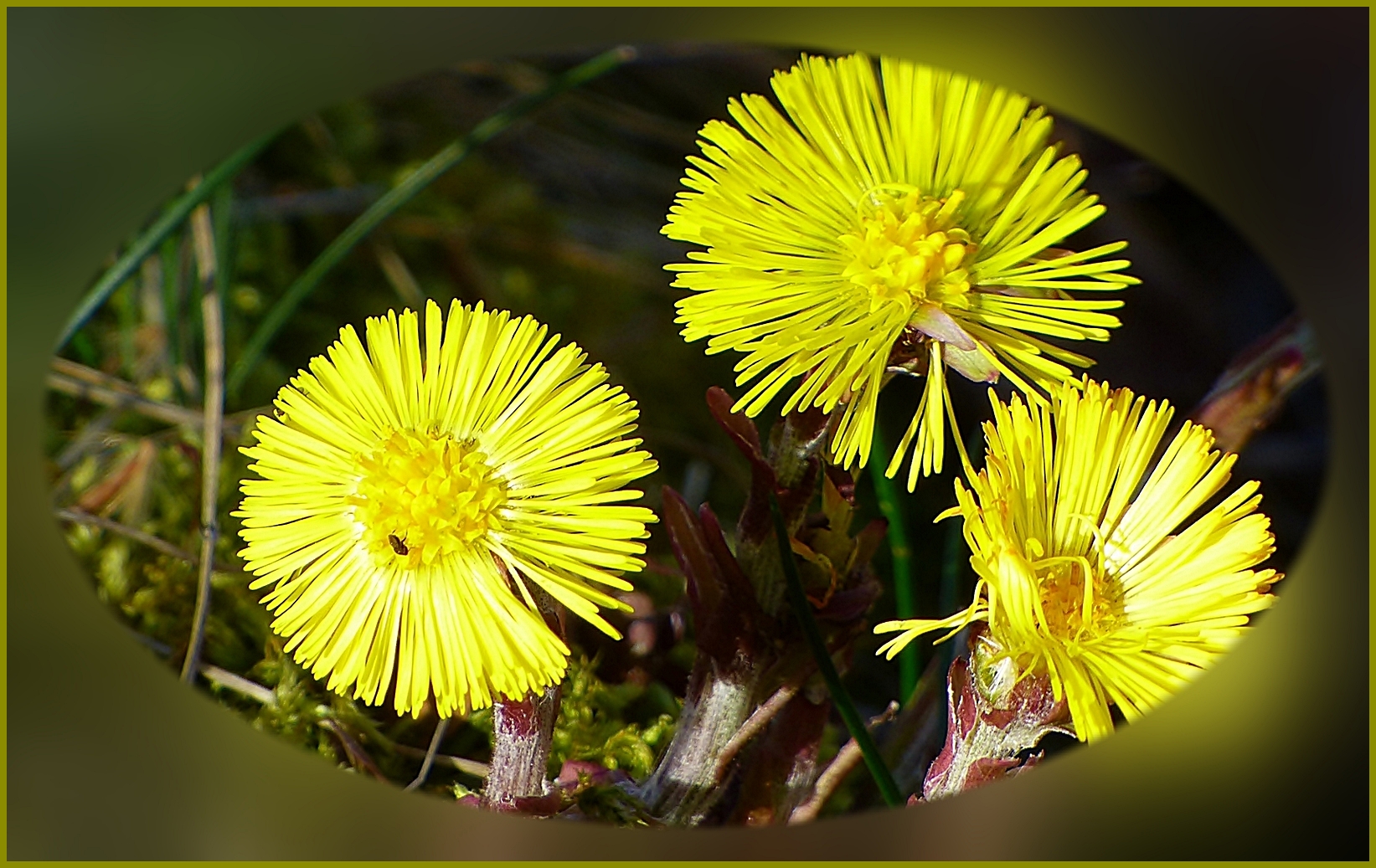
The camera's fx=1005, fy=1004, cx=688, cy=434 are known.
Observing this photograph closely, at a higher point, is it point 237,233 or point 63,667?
point 237,233

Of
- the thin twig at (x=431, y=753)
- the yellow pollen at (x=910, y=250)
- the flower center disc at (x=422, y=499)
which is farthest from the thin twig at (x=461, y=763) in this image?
the yellow pollen at (x=910, y=250)

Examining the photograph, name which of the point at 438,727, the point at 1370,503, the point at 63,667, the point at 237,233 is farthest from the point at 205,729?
the point at 1370,503

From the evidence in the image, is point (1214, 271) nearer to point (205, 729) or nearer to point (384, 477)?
point (384, 477)

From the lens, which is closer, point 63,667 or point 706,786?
point 706,786

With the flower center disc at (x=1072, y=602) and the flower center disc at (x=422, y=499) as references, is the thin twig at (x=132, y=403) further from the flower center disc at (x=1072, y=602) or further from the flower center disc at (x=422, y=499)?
the flower center disc at (x=1072, y=602)

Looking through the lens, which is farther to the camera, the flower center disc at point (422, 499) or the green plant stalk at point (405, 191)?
the green plant stalk at point (405, 191)

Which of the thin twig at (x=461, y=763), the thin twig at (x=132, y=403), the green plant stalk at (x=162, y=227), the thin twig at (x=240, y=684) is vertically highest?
the green plant stalk at (x=162, y=227)

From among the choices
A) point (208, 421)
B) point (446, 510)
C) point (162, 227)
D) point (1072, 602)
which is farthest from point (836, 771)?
point (162, 227)
